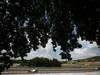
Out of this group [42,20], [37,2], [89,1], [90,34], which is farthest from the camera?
[42,20]

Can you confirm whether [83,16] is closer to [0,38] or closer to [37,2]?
[37,2]

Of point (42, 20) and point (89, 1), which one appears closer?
point (89, 1)

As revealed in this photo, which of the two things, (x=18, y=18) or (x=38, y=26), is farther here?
(x=38, y=26)

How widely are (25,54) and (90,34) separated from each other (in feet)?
13.4

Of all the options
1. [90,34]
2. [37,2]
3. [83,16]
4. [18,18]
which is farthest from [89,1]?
[18,18]

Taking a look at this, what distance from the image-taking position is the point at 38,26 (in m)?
10.3

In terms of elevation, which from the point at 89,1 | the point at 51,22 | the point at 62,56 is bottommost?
the point at 62,56

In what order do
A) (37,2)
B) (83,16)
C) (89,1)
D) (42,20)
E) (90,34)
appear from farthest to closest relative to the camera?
(42,20)
(37,2)
(90,34)
(83,16)
(89,1)

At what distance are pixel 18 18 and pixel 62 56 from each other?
238 cm

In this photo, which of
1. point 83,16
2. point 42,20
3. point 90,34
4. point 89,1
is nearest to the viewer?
point 89,1

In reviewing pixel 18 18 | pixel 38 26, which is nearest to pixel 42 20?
pixel 38 26

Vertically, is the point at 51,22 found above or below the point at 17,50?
above

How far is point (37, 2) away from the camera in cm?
916

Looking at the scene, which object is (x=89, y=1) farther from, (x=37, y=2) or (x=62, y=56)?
(x=62, y=56)
